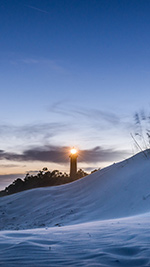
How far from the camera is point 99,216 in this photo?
19.5 feet

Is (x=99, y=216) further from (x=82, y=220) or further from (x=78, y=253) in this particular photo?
(x=78, y=253)

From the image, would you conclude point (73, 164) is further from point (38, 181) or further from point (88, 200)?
point (88, 200)

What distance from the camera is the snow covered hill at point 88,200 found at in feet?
20.3

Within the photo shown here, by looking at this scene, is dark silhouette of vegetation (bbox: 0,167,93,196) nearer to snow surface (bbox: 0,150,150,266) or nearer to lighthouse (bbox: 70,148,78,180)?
lighthouse (bbox: 70,148,78,180)

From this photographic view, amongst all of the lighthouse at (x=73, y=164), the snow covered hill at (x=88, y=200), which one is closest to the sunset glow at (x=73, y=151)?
the lighthouse at (x=73, y=164)

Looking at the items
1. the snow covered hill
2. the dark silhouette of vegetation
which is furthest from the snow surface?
the dark silhouette of vegetation

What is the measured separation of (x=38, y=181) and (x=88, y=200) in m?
7.86

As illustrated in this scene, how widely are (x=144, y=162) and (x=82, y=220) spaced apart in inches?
131

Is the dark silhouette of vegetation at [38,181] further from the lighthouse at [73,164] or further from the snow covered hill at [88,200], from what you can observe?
the snow covered hill at [88,200]

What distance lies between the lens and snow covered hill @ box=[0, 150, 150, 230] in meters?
6.19

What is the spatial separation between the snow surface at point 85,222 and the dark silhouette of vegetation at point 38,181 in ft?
14.7

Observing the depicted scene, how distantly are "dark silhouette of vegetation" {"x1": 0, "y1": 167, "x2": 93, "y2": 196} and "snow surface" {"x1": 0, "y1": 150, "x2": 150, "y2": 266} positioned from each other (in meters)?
4.48

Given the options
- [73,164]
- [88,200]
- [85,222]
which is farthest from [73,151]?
[85,222]

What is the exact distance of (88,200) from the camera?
24.6 ft
